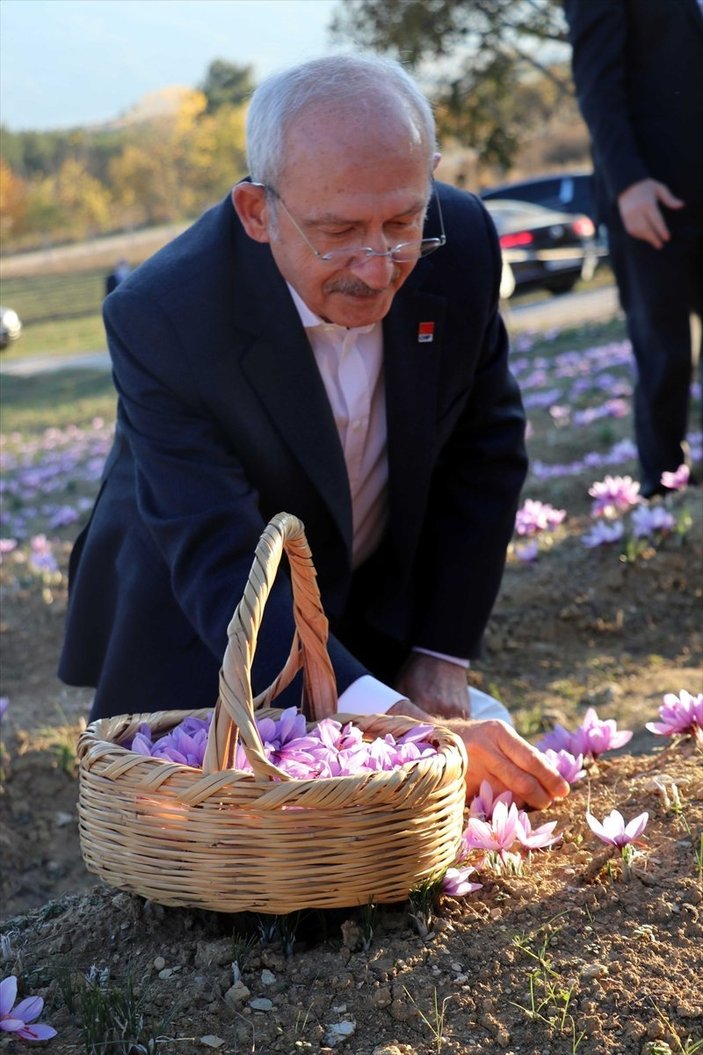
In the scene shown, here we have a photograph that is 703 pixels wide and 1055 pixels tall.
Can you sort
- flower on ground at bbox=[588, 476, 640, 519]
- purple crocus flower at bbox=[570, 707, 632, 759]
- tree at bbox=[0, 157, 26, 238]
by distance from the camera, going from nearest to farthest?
purple crocus flower at bbox=[570, 707, 632, 759]
flower on ground at bbox=[588, 476, 640, 519]
tree at bbox=[0, 157, 26, 238]

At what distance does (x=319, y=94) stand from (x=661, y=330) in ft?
9.11

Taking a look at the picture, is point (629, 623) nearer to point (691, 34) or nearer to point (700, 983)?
point (691, 34)

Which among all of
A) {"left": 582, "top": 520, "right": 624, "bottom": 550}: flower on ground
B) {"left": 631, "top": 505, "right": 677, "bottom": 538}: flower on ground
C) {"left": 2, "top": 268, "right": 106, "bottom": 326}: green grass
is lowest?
{"left": 2, "top": 268, "right": 106, "bottom": 326}: green grass

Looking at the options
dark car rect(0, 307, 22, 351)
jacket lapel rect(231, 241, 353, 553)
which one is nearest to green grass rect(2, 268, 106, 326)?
dark car rect(0, 307, 22, 351)

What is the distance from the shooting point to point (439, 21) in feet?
62.5

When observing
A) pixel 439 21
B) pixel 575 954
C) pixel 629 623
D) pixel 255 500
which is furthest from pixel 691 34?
pixel 439 21

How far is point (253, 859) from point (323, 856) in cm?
11

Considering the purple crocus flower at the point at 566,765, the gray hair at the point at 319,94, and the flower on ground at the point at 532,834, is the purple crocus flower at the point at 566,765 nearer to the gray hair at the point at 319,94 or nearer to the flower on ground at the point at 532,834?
the flower on ground at the point at 532,834

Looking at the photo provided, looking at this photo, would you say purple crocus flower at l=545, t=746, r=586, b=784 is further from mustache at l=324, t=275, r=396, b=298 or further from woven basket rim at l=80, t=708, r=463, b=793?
mustache at l=324, t=275, r=396, b=298

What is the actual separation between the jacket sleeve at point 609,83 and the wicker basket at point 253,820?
3.07 m

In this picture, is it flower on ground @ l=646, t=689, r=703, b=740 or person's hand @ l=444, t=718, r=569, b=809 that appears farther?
flower on ground @ l=646, t=689, r=703, b=740

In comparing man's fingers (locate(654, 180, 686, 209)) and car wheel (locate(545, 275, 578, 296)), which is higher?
man's fingers (locate(654, 180, 686, 209))

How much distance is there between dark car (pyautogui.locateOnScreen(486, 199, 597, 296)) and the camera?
21734mm

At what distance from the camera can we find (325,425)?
2.87 meters
